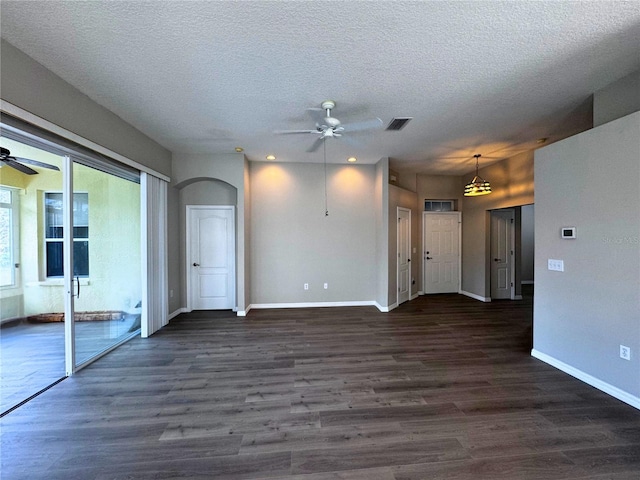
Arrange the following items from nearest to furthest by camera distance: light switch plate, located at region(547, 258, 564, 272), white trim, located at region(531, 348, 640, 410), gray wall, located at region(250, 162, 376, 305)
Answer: white trim, located at region(531, 348, 640, 410) < light switch plate, located at region(547, 258, 564, 272) < gray wall, located at region(250, 162, 376, 305)

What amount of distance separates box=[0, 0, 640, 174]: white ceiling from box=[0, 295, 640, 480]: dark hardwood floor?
3.07m

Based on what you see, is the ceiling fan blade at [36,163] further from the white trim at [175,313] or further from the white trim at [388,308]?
the white trim at [388,308]

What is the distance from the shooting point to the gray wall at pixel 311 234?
5.40 metres

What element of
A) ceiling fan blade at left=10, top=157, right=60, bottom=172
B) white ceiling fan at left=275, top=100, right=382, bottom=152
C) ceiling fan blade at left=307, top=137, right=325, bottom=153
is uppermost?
ceiling fan blade at left=307, top=137, right=325, bottom=153

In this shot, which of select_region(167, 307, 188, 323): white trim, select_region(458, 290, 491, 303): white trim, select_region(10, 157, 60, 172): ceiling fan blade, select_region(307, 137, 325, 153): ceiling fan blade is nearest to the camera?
select_region(10, 157, 60, 172): ceiling fan blade

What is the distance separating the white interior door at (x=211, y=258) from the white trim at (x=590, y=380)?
5.09m

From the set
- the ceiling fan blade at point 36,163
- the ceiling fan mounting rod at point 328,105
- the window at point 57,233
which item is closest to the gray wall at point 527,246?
the ceiling fan mounting rod at point 328,105

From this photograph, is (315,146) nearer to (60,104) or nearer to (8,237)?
(60,104)

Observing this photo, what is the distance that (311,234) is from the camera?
5492 mm

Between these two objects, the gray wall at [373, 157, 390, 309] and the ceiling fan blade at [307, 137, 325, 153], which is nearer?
the ceiling fan blade at [307, 137, 325, 153]

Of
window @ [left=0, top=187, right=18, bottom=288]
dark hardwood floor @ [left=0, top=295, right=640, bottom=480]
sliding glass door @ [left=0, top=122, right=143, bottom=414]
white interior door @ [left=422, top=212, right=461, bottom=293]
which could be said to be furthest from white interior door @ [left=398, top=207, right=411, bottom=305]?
window @ [left=0, top=187, right=18, bottom=288]

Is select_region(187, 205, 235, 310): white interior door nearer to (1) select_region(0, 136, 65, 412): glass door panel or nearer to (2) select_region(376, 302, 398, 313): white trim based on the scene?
(1) select_region(0, 136, 65, 412): glass door panel

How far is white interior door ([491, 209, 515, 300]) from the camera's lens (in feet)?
20.1

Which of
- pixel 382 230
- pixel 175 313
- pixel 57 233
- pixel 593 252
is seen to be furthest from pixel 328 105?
pixel 175 313
